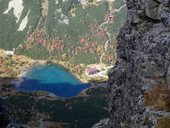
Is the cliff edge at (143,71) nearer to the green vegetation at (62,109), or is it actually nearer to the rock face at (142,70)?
the rock face at (142,70)

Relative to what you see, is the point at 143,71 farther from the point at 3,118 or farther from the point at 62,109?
the point at 62,109

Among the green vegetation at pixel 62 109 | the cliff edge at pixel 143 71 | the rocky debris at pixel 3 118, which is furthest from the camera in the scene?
the green vegetation at pixel 62 109

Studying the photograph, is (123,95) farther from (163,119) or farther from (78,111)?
(78,111)

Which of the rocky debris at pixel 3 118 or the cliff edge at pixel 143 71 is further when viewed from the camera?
the rocky debris at pixel 3 118

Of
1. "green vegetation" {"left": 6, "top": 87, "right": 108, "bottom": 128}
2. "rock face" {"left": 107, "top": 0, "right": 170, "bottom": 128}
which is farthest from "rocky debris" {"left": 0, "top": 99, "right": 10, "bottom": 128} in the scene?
"green vegetation" {"left": 6, "top": 87, "right": 108, "bottom": 128}

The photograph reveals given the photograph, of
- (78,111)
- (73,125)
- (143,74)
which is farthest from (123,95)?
(78,111)

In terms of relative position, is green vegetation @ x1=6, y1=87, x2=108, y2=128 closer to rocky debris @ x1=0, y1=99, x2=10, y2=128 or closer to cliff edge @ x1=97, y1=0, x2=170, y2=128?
rocky debris @ x1=0, y1=99, x2=10, y2=128

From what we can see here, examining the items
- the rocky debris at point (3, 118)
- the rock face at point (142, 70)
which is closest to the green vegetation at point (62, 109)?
the rocky debris at point (3, 118)
